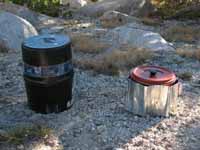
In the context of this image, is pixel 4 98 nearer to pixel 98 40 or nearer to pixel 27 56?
pixel 27 56

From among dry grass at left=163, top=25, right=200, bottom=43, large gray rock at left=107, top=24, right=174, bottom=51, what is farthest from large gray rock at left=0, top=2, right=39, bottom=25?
dry grass at left=163, top=25, right=200, bottom=43

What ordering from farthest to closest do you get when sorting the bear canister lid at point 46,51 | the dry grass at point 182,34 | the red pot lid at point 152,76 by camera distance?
1. the dry grass at point 182,34
2. the red pot lid at point 152,76
3. the bear canister lid at point 46,51

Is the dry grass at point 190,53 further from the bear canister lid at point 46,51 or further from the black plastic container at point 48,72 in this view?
the bear canister lid at point 46,51

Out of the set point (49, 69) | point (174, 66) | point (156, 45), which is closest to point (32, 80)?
point (49, 69)

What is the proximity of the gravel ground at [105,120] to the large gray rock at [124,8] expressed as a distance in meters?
4.72

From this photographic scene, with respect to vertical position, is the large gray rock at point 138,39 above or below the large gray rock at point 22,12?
below

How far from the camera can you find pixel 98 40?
802cm

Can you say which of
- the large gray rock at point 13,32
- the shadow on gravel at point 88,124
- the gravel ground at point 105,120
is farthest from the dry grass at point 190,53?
the large gray rock at point 13,32

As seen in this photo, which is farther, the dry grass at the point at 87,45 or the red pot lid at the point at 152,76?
the dry grass at the point at 87,45

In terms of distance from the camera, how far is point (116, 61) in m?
6.63

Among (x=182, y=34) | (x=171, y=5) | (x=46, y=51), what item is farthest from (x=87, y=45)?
(x=171, y=5)

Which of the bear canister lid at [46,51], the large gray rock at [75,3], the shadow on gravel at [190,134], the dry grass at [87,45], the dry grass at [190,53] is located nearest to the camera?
the shadow on gravel at [190,134]

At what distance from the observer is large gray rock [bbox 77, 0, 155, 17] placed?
1055cm

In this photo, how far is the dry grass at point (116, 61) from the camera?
641 centimetres
